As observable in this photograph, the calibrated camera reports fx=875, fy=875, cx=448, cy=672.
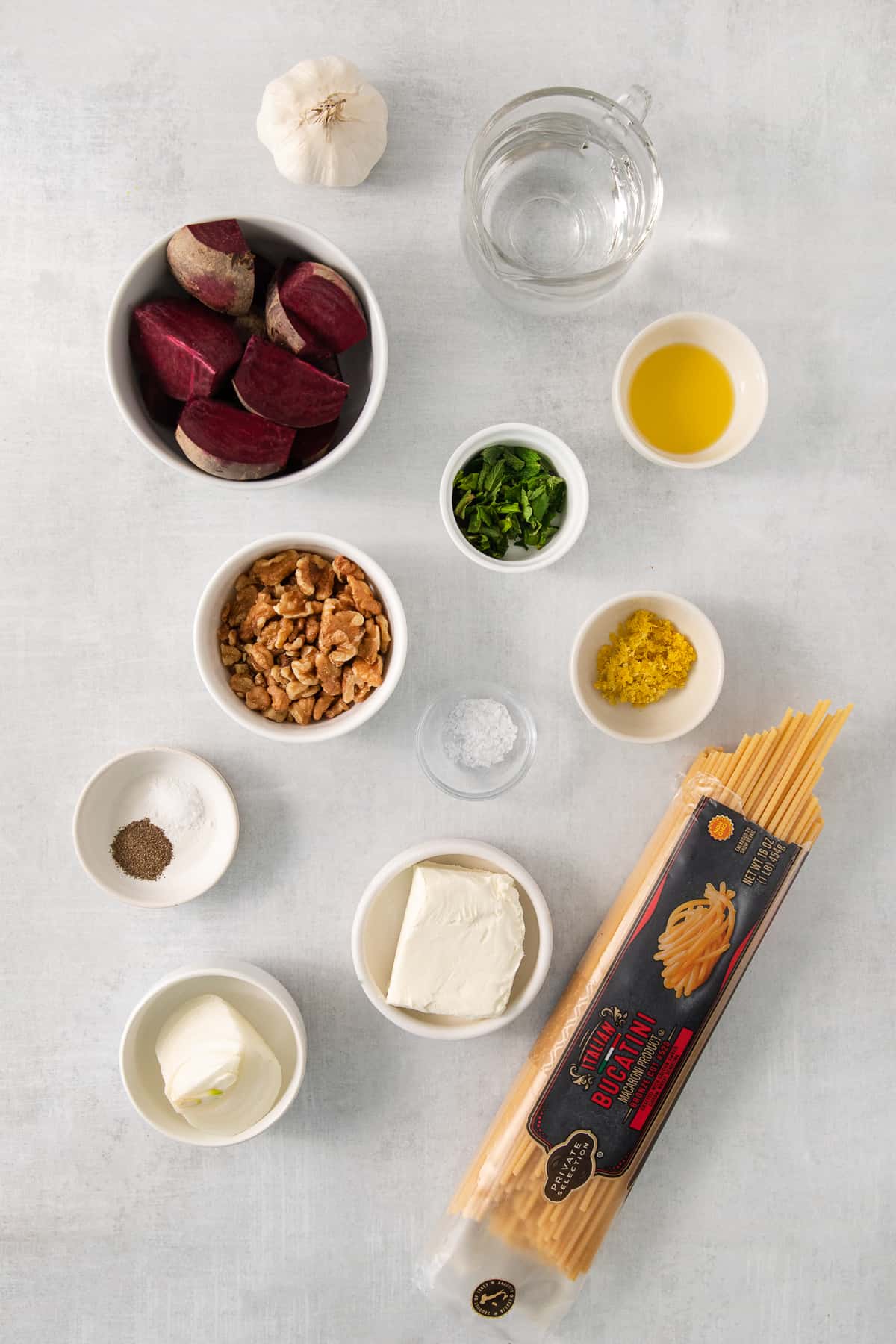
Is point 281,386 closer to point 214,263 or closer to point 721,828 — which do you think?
point 214,263

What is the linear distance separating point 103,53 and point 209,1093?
57.9 inches

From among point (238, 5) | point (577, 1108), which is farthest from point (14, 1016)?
point (238, 5)

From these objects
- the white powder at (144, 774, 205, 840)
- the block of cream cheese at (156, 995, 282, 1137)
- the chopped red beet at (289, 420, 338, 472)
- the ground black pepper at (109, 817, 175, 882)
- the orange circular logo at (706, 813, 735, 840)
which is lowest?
the block of cream cheese at (156, 995, 282, 1137)

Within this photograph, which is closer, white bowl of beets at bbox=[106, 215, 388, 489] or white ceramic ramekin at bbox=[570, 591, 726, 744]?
white bowl of beets at bbox=[106, 215, 388, 489]

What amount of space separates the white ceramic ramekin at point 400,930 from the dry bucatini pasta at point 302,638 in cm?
25

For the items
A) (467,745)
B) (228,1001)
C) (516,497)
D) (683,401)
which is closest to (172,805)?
(228,1001)

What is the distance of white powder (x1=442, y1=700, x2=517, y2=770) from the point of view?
4.16 ft

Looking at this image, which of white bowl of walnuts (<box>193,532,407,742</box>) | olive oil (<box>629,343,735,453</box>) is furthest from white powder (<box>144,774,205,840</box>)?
olive oil (<box>629,343,735,453</box>)

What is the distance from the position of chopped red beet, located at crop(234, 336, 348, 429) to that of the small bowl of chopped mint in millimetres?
198

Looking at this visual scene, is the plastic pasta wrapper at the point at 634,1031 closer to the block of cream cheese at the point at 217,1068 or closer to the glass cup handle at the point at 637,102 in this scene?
the block of cream cheese at the point at 217,1068

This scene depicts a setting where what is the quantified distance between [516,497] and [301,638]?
36 cm

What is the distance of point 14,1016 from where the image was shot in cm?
132

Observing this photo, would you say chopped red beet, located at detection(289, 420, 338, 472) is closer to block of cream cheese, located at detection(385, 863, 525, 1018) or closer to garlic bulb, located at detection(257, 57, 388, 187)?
garlic bulb, located at detection(257, 57, 388, 187)

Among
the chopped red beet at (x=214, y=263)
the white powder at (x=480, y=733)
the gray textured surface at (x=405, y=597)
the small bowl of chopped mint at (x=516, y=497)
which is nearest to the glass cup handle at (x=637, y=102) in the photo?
the gray textured surface at (x=405, y=597)
